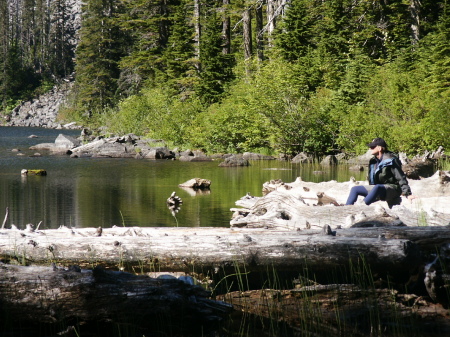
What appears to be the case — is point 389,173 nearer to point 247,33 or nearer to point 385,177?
point 385,177

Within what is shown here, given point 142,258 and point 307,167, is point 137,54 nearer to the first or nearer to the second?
point 307,167

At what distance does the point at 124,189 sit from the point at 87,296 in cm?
1220

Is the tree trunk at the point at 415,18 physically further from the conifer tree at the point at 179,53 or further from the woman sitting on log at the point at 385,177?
the woman sitting on log at the point at 385,177

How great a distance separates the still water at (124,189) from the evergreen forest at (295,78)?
320 cm

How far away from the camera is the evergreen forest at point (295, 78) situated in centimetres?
2450

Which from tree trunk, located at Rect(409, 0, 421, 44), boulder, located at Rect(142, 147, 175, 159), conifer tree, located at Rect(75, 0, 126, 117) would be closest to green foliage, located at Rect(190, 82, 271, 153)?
boulder, located at Rect(142, 147, 175, 159)

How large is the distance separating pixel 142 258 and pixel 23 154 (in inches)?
1005

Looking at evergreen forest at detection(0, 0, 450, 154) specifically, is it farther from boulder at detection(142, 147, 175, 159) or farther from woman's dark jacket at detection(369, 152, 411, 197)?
woman's dark jacket at detection(369, 152, 411, 197)

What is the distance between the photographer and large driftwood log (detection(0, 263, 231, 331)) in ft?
16.0

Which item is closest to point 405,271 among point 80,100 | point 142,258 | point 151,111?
point 142,258

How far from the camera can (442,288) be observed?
220 inches

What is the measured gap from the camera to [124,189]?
16938 mm

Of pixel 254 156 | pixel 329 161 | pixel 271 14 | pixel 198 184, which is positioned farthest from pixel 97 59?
pixel 198 184

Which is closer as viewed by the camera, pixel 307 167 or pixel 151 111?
pixel 307 167
